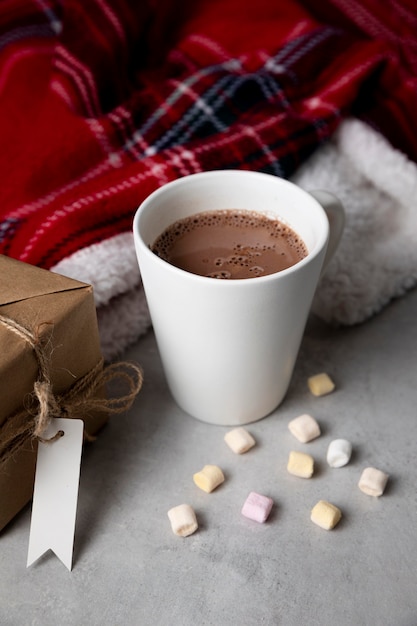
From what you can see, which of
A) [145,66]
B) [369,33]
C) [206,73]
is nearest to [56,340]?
[206,73]

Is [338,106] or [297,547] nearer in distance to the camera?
[297,547]

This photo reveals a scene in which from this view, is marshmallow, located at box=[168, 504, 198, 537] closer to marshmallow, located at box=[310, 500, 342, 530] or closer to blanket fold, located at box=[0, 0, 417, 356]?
marshmallow, located at box=[310, 500, 342, 530]

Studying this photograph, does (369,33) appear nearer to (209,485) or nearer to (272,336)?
(272,336)

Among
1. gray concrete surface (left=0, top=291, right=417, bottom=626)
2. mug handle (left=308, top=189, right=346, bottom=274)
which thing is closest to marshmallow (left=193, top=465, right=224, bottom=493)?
gray concrete surface (left=0, top=291, right=417, bottom=626)

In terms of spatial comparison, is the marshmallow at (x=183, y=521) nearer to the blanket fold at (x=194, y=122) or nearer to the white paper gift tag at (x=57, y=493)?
the white paper gift tag at (x=57, y=493)

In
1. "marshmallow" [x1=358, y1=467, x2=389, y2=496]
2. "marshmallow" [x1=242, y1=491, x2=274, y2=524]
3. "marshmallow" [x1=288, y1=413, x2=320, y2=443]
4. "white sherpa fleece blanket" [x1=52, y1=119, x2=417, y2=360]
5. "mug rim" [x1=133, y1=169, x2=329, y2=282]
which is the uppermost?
"mug rim" [x1=133, y1=169, x2=329, y2=282]

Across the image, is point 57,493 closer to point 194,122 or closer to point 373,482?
point 373,482
